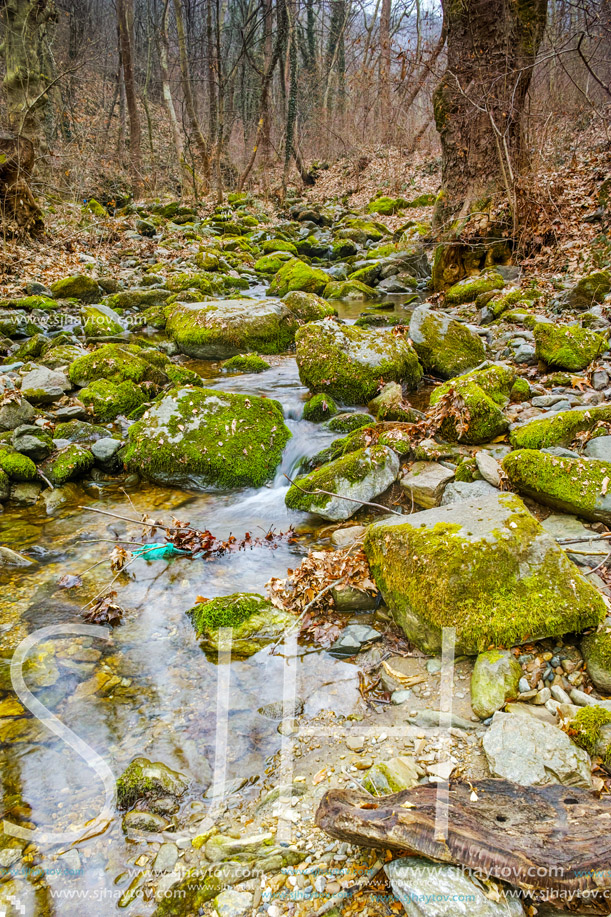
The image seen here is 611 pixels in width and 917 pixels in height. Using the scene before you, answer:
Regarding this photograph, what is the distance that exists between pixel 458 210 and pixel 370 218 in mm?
10405

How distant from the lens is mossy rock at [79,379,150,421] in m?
6.71

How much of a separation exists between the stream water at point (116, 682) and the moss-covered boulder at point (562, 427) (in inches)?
79.2

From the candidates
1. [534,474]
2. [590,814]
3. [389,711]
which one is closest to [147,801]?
[389,711]

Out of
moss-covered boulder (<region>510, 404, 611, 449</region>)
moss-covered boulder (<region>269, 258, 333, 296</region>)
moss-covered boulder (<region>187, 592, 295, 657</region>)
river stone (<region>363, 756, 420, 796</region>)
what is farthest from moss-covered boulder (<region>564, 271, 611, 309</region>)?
river stone (<region>363, 756, 420, 796</region>)

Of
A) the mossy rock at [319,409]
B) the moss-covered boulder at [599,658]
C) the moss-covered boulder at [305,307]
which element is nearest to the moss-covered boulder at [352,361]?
the mossy rock at [319,409]

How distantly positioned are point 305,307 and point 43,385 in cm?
494

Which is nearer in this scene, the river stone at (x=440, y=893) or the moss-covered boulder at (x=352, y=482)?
the river stone at (x=440, y=893)

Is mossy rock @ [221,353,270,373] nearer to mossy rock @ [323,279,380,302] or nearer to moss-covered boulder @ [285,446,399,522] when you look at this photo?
moss-covered boulder @ [285,446,399,522]

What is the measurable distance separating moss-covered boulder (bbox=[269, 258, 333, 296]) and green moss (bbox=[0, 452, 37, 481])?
27.9ft

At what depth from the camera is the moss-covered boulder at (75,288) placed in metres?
11.4

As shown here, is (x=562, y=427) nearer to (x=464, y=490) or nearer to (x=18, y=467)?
(x=464, y=490)

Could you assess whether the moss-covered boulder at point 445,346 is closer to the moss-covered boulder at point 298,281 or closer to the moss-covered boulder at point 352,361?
the moss-covered boulder at point 352,361

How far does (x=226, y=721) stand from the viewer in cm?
285

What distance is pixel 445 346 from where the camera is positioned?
7.00 meters
